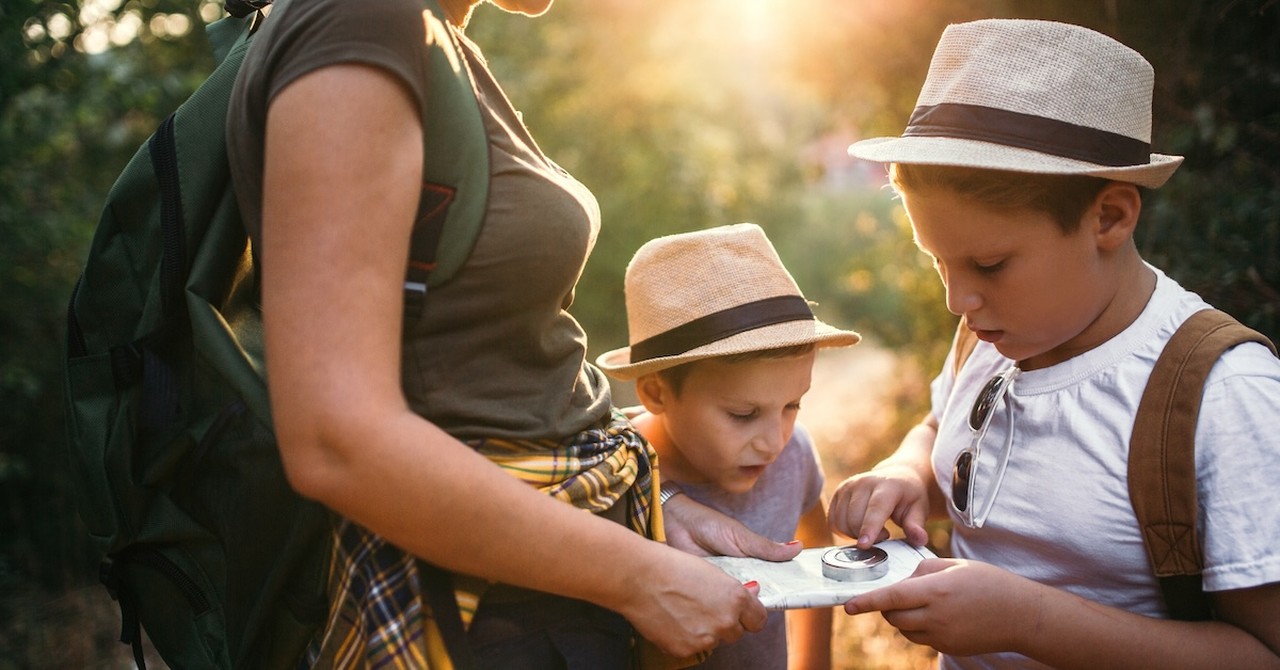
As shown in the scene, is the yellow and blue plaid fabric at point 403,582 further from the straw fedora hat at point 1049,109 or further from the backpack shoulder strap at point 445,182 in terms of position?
the straw fedora hat at point 1049,109

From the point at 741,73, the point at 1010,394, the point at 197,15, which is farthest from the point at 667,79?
the point at 1010,394

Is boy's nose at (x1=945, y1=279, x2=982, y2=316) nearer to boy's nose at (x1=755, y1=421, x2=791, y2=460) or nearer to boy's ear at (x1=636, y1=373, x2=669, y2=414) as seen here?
boy's nose at (x1=755, y1=421, x2=791, y2=460)

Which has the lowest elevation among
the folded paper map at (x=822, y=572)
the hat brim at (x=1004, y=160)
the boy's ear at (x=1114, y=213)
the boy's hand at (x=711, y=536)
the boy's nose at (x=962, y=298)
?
the boy's hand at (x=711, y=536)

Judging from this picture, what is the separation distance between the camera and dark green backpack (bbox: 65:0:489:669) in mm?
1447

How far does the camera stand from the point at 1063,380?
179 cm

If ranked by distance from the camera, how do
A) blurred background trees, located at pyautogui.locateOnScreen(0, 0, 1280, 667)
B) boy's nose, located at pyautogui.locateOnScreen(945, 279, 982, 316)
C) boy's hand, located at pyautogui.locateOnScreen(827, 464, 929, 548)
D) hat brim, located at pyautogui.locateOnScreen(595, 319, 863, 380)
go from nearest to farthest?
boy's nose, located at pyautogui.locateOnScreen(945, 279, 982, 316) < boy's hand, located at pyautogui.locateOnScreen(827, 464, 929, 548) < hat brim, located at pyautogui.locateOnScreen(595, 319, 863, 380) < blurred background trees, located at pyautogui.locateOnScreen(0, 0, 1280, 667)

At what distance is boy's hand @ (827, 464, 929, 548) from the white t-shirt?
107 mm

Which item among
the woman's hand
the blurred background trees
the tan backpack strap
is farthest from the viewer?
the blurred background trees

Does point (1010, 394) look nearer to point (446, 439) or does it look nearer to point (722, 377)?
point (722, 377)

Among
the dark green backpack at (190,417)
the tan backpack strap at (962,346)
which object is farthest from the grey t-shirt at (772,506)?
the dark green backpack at (190,417)

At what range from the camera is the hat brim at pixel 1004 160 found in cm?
166

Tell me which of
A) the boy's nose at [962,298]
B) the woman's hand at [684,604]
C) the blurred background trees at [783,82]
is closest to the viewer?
the woman's hand at [684,604]

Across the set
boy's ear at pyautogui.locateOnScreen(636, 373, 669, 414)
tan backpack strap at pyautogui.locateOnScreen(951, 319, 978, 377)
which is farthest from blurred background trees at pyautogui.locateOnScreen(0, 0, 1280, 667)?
boy's ear at pyautogui.locateOnScreen(636, 373, 669, 414)

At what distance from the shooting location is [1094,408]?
5.60 feet
